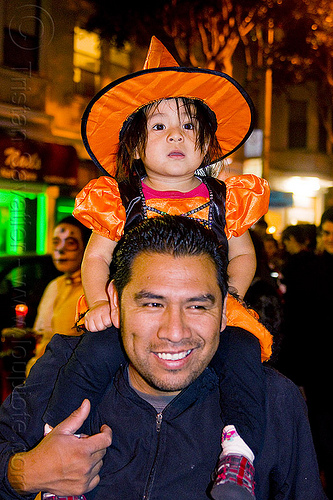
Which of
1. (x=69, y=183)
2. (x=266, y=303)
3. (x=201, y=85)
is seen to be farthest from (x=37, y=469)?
(x=69, y=183)

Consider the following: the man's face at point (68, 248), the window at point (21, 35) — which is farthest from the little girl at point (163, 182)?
the window at point (21, 35)

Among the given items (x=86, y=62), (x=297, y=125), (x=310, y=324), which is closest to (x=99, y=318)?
(x=310, y=324)

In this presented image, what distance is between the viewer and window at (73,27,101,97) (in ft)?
45.1

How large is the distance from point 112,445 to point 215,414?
18.1 inches

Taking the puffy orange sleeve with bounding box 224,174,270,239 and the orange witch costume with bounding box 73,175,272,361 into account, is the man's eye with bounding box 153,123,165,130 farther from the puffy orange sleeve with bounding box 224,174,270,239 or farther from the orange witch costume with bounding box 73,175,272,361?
the puffy orange sleeve with bounding box 224,174,270,239

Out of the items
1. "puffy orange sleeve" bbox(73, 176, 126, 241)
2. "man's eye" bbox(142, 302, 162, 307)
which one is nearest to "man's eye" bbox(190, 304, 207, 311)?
"man's eye" bbox(142, 302, 162, 307)

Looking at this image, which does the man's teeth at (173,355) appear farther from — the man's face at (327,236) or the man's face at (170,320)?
the man's face at (327,236)

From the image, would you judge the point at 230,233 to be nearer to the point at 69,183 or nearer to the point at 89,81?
the point at 69,183

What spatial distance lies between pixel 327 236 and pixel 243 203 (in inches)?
104

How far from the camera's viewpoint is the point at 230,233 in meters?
2.60

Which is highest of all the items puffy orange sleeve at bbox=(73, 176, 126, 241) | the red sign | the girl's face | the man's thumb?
the red sign

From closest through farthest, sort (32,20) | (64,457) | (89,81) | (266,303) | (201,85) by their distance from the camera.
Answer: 1. (64,457)
2. (201,85)
3. (266,303)
4. (32,20)
5. (89,81)

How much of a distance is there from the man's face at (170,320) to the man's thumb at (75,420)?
27 centimetres

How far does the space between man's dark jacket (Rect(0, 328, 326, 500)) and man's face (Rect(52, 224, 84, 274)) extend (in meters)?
2.71
